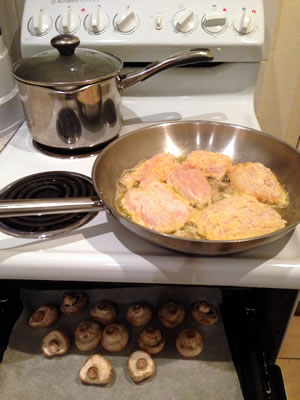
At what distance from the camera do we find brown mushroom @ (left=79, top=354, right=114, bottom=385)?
67 cm

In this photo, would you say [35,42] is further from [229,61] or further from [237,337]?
[237,337]

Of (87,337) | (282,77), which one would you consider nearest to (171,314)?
(87,337)

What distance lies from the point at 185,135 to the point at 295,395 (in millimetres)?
777

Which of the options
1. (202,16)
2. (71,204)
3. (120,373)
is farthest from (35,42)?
(120,373)

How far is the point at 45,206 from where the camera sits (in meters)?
0.47

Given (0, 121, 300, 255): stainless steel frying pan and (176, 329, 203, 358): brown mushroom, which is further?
(176, 329, 203, 358): brown mushroom

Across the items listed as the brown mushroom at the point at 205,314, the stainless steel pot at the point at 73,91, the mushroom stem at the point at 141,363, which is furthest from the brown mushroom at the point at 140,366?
the stainless steel pot at the point at 73,91

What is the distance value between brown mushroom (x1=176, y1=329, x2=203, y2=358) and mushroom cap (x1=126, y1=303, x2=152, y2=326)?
0.08 metres

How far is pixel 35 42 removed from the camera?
809 mm

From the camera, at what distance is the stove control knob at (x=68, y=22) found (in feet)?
2.58

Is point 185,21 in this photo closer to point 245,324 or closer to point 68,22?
point 68,22

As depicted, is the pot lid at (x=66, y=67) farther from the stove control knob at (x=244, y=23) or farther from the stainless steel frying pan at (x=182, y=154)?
the stove control knob at (x=244, y=23)

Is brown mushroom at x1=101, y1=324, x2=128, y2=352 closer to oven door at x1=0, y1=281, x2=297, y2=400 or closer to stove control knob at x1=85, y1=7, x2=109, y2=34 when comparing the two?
oven door at x1=0, y1=281, x2=297, y2=400

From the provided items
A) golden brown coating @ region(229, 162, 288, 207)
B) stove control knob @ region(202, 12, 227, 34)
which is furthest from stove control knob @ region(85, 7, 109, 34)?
golden brown coating @ region(229, 162, 288, 207)
